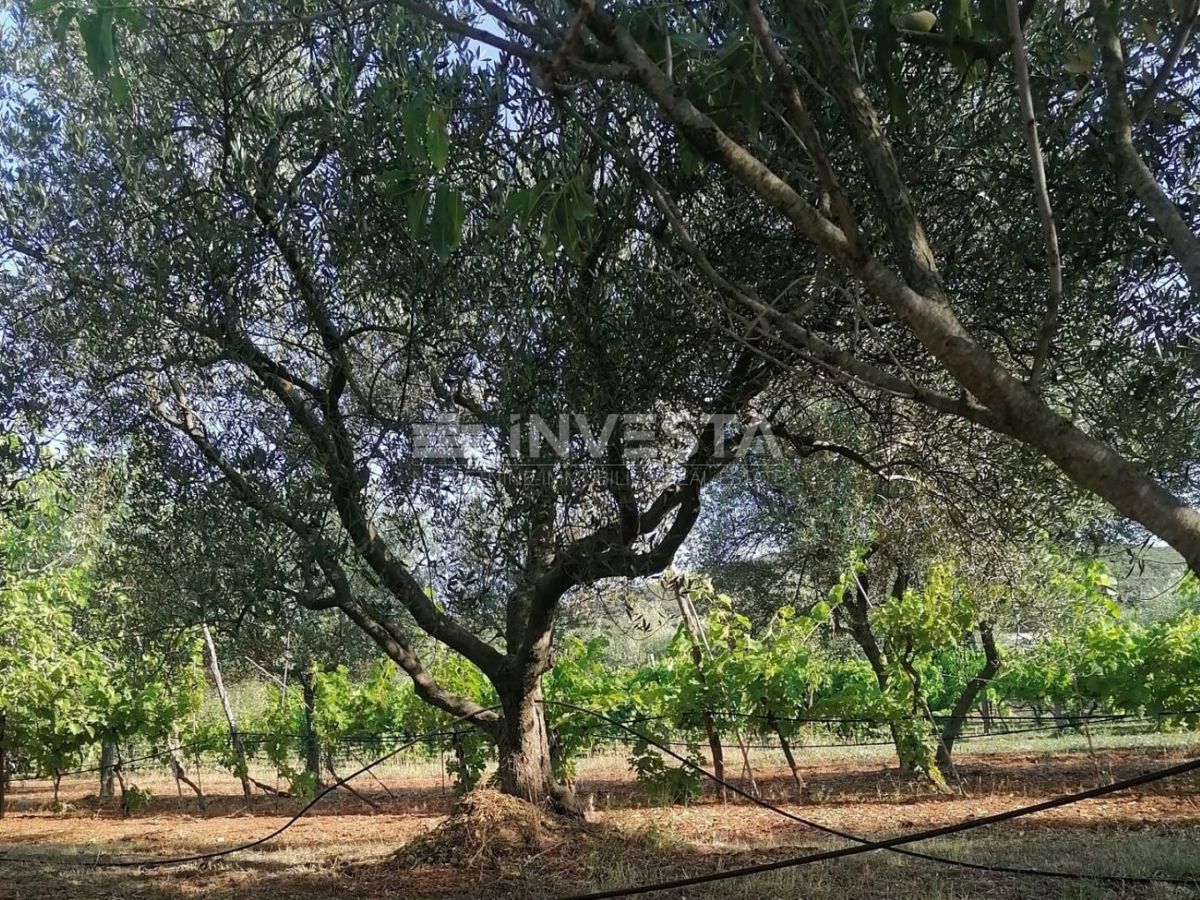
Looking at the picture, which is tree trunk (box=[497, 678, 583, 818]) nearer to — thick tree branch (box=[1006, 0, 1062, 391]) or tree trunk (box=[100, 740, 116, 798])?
thick tree branch (box=[1006, 0, 1062, 391])

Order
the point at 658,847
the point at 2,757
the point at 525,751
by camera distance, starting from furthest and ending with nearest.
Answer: the point at 2,757 → the point at 525,751 → the point at 658,847

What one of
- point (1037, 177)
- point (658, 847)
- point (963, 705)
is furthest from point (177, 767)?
point (1037, 177)

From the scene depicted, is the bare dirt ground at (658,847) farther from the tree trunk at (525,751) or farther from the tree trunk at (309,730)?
the tree trunk at (309,730)

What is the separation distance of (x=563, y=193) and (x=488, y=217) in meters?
1.66

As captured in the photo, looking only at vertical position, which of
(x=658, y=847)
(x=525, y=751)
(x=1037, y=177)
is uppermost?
(x=1037, y=177)

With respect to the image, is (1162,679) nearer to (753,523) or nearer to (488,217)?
(753,523)

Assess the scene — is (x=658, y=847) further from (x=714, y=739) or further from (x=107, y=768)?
(x=107, y=768)

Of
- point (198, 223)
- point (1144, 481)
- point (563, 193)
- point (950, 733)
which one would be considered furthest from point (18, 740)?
point (1144, 481)

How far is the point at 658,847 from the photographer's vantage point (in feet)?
22.9

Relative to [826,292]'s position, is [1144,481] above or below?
below

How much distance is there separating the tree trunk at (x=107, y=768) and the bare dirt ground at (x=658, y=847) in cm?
262

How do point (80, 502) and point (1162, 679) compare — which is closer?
point (80, 502)

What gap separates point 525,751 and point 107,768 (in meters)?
10.6

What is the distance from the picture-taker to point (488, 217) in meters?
4.07
